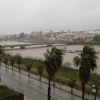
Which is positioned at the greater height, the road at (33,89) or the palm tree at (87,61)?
the palm tree at (87,61)

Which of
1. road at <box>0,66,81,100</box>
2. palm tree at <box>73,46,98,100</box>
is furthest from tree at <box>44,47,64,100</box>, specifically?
road at <box>0,66,81,100</box>

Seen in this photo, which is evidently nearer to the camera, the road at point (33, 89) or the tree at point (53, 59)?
the tree at point (53, 59)

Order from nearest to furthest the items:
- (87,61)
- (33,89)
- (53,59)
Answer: (87,61)
(53,59)
(33,89)

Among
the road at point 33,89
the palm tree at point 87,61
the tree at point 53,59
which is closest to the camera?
the palm tree at point 87,61

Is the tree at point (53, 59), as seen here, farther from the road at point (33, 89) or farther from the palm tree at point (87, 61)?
the road at point (33, 89)

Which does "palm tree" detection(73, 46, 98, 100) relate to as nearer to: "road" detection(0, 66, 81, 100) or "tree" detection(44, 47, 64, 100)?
"tree" detection(44, 47, 64, 100)

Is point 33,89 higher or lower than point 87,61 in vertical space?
lower

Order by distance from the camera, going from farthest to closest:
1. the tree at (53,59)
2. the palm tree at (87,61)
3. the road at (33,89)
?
the road at (33,89) → the tree at (53,59) → the palm tree at (87,61)

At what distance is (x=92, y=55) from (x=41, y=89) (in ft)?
21.9

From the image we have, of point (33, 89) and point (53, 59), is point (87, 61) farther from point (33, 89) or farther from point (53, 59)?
point (33, 89)

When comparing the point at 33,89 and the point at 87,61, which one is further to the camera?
the point at 33,89

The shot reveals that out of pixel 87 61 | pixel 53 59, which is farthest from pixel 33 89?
pixel 87 61

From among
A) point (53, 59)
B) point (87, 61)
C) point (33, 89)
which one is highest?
point (87, 61)

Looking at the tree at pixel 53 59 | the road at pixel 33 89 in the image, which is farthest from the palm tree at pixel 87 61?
the road at pixel 33 89
